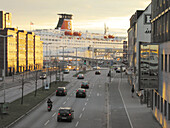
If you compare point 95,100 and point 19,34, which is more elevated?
point 19,34

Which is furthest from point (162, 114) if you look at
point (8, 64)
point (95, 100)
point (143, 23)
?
point (8, 64)

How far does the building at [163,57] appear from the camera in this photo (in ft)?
77.0

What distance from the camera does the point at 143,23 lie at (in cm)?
5353

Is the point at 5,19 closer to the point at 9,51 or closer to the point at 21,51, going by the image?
the point at 21,51

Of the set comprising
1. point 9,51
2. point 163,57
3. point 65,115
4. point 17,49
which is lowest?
point 65,115

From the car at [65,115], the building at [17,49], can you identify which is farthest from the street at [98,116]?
the building at [17,49]

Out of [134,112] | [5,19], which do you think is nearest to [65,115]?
[134,112]

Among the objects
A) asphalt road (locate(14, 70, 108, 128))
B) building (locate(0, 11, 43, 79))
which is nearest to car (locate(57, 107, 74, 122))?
asphalt road (locate(14, 70, 108, 128))

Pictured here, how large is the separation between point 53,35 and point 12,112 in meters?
168

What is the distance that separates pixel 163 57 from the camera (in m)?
25.9

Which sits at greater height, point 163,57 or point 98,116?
point 163,57

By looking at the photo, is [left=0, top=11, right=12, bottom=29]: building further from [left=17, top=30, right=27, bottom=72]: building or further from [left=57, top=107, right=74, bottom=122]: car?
[left=57, top=107, right=74, bottom=122]: car

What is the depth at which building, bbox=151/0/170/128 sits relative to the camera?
2347 centimetres

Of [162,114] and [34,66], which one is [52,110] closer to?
[162,114]
